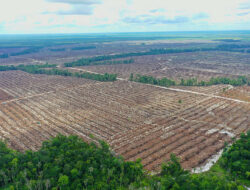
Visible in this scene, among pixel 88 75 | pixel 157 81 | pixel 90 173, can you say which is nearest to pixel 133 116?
pixel 90 173

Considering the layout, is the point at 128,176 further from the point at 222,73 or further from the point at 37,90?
the point at 222,73

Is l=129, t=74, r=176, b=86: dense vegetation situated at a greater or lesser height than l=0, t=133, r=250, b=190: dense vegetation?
lesser

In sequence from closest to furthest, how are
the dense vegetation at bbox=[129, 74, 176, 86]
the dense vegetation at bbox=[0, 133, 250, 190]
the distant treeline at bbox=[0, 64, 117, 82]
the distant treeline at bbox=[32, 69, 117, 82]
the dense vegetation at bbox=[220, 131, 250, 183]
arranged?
the dense vegetation at bbox=[0, 133, 250, 190]
the dense vegetation at bbox=[220, 131, 250, 183]
the dense vegetation at bbox=[129, 74, 176, 86]
the distant treeline at bbox=[32, 69, 117, 82]
the distant treeline at bbox=[0, 64, 117, 82]

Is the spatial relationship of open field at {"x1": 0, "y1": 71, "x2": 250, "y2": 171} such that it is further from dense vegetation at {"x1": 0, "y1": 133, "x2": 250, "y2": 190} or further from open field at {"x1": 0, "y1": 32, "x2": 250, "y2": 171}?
dense vegetation at {"x1": 0, "y1": 133, "x2": 250, "y2": 190}

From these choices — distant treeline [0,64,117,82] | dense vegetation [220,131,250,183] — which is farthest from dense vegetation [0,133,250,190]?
distant treeline [0,64,117,82]

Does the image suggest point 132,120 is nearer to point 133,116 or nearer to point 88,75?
point 133,116
